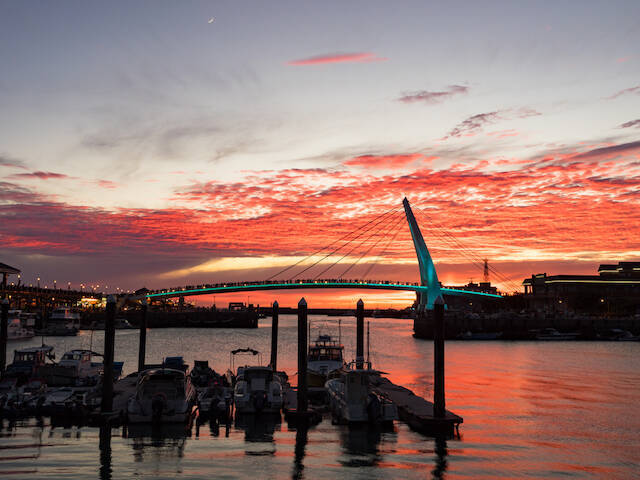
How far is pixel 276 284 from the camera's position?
114 metres

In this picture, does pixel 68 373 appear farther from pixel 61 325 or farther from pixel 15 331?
pixel 61 325

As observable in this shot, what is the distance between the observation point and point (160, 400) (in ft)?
84.0

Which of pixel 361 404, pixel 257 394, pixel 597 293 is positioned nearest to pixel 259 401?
pixel 257 394

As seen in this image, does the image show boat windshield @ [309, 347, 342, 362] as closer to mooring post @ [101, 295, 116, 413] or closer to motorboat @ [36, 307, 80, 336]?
mooring post @ [101, 295, 116, 413]

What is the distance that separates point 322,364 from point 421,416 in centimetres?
1417

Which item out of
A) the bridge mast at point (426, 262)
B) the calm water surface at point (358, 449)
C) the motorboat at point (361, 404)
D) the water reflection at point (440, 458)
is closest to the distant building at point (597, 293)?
the bridge mast at point (426, 262)

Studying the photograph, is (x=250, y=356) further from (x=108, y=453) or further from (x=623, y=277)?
(x=623, y=277)

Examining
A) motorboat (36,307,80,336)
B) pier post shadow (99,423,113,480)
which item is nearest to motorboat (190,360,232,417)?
pier post shadow (99,423,113,480)

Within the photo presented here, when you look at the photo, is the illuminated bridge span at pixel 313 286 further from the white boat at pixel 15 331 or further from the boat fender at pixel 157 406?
the boat fender at pixel 157 406

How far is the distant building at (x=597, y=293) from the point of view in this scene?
174750 millimetres

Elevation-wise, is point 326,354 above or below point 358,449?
above

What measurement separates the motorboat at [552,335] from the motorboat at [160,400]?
278 ft

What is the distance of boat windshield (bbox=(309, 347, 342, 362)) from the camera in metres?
41.1

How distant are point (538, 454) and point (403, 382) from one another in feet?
74.2
